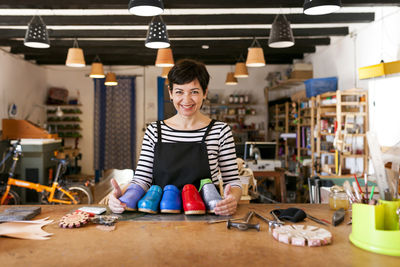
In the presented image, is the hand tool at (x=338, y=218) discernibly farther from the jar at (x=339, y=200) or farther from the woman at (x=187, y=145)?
the woman at (x=187, y=145)

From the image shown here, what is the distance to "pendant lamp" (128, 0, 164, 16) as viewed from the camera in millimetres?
3359

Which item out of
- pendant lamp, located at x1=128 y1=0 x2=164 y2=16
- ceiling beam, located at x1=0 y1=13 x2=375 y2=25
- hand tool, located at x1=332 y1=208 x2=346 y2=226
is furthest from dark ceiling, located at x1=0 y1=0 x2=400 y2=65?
hand tool, located at x1=332 y1=208 x2=346 y2=226

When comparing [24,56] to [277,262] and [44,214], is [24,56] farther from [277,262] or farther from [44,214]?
[277,262]

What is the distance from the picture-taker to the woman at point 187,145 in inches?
74.4

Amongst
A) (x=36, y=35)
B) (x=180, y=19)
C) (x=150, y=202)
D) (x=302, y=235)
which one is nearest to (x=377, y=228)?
(x=302, y=235)

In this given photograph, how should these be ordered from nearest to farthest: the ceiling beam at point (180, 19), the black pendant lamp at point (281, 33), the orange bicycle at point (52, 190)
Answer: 1. the black pendant lamp at point (281, 33)
2. the orange bicycle at point (52, 190)
3. the ceiling beam at point (180, 19)

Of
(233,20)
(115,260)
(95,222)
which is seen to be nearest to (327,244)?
(115,260)

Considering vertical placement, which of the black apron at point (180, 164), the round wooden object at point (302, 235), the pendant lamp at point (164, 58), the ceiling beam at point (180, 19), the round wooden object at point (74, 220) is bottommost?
the round wooden object at point (302, 235)

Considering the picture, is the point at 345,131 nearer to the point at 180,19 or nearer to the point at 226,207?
the point at 180,19

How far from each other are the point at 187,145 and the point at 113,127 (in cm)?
933

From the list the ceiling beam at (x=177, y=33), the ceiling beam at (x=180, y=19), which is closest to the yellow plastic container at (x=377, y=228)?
the ceiling beam at (x=180, y=19)

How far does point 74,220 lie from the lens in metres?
1.47

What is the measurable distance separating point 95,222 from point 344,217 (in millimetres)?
1079

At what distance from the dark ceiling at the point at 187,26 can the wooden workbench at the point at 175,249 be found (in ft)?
14.1
